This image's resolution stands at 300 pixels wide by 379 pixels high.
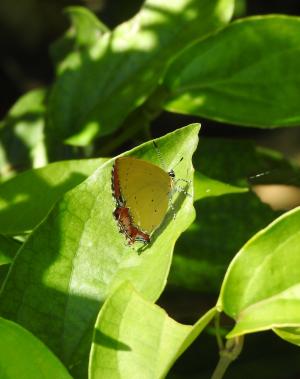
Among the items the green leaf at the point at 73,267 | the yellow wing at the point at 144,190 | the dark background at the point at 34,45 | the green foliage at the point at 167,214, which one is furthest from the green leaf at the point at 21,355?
the dark background at the point at 34,45

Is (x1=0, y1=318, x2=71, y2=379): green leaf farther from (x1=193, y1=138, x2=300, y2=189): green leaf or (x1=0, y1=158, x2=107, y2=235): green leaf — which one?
(x1=193, y1=138, x2=300, y2=189): green leaf

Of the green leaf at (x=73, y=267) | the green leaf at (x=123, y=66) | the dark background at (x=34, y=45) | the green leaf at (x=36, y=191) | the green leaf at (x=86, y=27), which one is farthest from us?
the dark background at (x=34, y=45)

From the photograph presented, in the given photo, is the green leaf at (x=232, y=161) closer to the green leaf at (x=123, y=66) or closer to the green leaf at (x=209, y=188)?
the green leaf at (x=123, y=66)

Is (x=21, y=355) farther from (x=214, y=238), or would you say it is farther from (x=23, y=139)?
(x=23, y=139)

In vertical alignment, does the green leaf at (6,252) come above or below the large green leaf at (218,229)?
above

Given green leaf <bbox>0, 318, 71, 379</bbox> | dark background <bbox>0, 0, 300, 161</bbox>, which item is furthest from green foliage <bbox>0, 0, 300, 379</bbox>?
dark background <bbox>0, 0, 300, 161</bbox>

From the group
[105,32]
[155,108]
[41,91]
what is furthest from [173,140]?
[41,91]

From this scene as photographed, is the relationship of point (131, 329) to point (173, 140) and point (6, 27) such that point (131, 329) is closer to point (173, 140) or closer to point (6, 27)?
point (173, 140)
